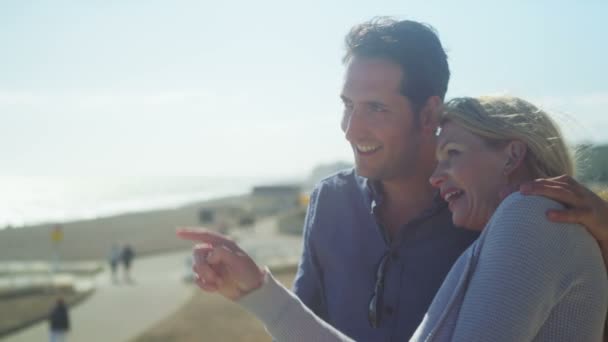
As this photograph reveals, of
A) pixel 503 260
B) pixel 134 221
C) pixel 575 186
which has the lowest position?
pixel 134 221

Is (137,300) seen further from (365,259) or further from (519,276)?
(519,276)

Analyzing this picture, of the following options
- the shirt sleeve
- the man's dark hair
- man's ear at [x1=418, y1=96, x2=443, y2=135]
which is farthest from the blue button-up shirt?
the man's dark hair

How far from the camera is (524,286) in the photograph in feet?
5.00

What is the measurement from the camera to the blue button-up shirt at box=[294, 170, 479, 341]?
251 cm

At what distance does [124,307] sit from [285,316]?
17801 mm

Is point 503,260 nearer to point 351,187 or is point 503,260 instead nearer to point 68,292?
point 351,187

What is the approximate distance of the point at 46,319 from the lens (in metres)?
18.0

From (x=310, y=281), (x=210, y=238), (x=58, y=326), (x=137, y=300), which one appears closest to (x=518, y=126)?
(x=210, y=238)

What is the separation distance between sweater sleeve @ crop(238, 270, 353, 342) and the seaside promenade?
44.2ft

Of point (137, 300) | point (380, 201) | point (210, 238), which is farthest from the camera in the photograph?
point (137, 300)

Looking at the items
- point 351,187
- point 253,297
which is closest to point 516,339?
point 253,297

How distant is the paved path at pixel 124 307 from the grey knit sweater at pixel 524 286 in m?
14.1

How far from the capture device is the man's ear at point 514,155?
197 centimetres

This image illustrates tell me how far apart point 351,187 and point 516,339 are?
1.43 metres
